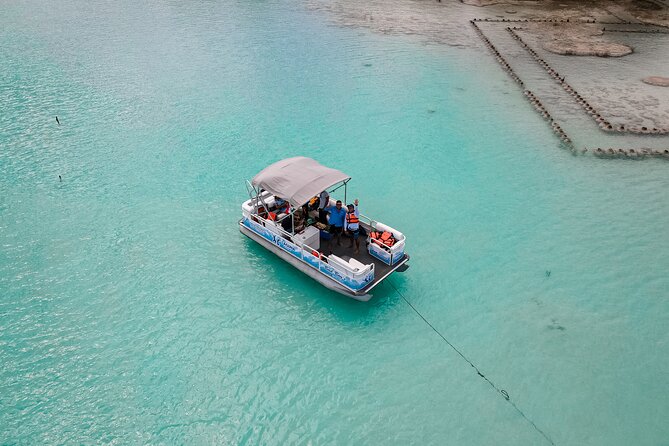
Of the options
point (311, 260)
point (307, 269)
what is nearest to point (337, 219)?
point (311, 260)

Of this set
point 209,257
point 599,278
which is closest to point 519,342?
point 599,278

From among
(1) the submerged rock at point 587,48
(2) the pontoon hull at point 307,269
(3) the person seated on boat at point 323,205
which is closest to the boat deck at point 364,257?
(2) the pontoon hull at point 307,269

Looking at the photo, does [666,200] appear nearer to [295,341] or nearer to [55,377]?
[295,341]

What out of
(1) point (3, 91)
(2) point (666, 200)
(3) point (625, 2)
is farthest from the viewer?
(3) point (625, 2)

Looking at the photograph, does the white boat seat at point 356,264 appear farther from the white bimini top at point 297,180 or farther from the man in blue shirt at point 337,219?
the white bimini top at point 297,180

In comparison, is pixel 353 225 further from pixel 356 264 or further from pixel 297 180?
pixel 297 180

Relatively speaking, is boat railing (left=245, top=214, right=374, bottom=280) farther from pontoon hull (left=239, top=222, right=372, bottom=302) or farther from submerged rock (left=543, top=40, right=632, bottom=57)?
submerged rock (left=543, top=40, right=632, bottom=57)
